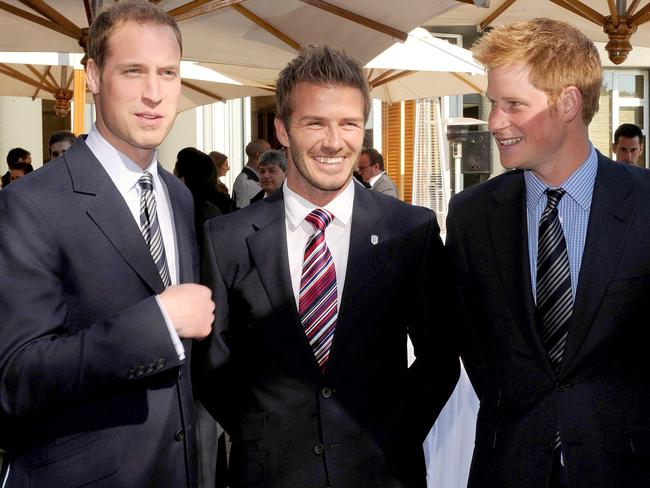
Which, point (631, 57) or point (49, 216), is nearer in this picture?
point (49, 216)

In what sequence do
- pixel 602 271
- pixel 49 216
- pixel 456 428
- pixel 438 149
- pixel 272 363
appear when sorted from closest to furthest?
pixel 49 216 < pixel 602 271 < pixel 272 363 < pixel 456 428 < pixel 438 149

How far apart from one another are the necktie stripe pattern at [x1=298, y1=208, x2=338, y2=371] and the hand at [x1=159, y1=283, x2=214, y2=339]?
0.60 meters

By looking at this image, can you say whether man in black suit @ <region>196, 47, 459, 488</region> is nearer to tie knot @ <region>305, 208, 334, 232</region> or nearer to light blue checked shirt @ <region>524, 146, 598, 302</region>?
tie knot @ <region>305, 208, 334, 232</region>

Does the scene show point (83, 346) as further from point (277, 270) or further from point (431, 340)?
point (431, 340)

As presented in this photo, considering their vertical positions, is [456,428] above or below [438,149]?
below

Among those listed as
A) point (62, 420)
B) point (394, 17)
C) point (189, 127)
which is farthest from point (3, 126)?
point (62, 420)

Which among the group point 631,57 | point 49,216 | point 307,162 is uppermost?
point 631,57

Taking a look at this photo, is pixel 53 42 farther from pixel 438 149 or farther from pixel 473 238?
pixel 438 149

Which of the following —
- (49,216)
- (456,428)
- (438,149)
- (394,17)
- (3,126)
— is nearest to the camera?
(49,216)

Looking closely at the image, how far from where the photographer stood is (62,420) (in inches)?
85.3

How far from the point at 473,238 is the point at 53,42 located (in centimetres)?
554

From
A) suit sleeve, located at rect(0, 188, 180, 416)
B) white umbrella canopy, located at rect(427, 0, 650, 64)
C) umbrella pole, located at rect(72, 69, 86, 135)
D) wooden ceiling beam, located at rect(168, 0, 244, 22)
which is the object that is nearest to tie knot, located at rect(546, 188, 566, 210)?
suit sleeve, located at rect(0, 188, 180, 416)

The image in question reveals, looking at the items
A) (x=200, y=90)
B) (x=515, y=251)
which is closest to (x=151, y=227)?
(x=515, y=251)

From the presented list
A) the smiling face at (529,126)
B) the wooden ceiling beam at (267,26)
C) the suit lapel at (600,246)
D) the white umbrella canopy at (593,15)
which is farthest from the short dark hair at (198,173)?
the suit lapel at (600,246)
